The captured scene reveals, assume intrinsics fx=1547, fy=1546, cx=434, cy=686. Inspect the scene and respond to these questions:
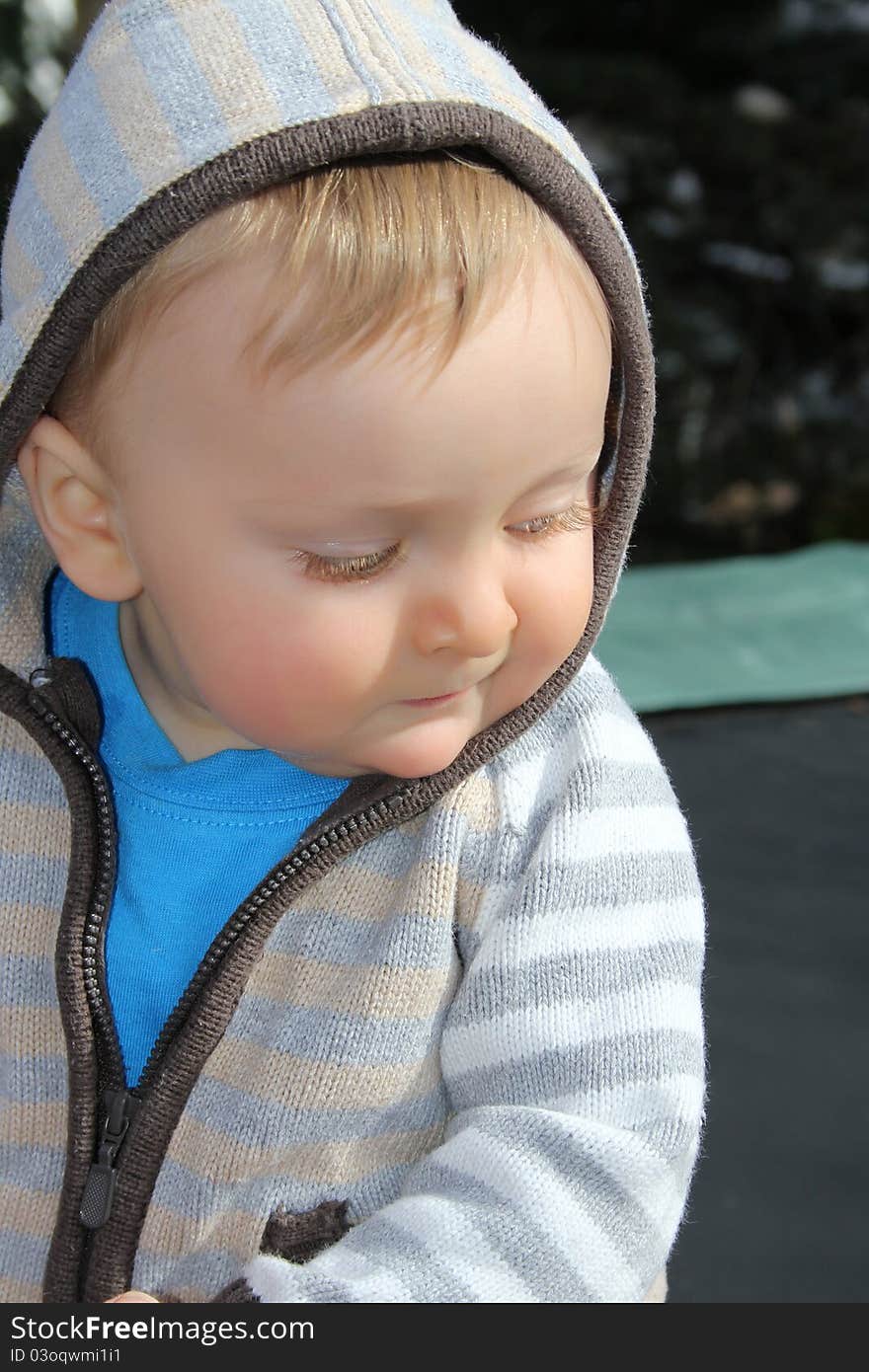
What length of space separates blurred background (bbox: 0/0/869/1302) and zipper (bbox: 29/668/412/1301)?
4.44 ft

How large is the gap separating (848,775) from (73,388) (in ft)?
5.65

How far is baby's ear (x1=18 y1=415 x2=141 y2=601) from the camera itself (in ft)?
2.91

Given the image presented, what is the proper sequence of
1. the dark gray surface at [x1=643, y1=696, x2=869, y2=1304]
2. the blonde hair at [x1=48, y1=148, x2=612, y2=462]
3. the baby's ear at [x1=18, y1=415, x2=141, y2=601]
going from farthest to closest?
the dark gray surface at [x1=643, y1=696, x2=869, y2=1304] → the baby's ear at [x1=18, y1=415, x2=141, y2=601] → the blonde hair at [x1=48, y1=148, x2=612, y2=462]

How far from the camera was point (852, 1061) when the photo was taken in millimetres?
1746

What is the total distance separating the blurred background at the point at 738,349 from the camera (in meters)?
2.50

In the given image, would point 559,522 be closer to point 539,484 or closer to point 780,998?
point 539,484

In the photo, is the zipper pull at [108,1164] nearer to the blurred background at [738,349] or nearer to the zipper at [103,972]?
the zipper at [103,972]

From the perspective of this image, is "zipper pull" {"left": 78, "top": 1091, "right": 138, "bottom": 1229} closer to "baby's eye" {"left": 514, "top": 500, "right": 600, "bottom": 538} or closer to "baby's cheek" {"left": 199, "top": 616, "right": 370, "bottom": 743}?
"baby's cheek" {"left": 199, "top": 616, "right": 370, "bottom": 743}

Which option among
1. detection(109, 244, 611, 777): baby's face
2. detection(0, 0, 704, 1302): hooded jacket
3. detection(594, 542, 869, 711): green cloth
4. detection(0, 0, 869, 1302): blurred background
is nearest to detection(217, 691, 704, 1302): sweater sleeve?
detection(0, 0, 704, 1302): hooded jacket

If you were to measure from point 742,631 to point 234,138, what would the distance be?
2.13 m

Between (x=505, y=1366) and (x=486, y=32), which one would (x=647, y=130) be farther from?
(x=505, y=1366)

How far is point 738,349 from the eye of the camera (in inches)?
156

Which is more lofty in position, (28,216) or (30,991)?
(28,216)

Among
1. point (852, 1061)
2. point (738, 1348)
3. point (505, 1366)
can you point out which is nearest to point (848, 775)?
point (852, 1061)
